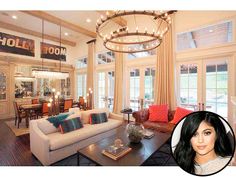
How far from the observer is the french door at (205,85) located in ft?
10.3

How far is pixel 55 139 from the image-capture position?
2316mm

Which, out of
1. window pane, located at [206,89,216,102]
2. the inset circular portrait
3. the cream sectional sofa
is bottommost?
the cream sectional sofa

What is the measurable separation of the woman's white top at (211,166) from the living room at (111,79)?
0.72 m

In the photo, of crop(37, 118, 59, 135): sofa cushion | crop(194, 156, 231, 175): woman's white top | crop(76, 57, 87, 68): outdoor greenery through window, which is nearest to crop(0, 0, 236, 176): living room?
crop(37, 118, 59, 135): sofa cushion

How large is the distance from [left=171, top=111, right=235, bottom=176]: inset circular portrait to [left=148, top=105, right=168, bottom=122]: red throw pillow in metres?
2.41

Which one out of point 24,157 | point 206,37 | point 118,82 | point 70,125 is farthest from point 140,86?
point 24,157

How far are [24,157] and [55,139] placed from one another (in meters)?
0.74

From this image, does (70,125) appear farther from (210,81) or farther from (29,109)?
(210,81)

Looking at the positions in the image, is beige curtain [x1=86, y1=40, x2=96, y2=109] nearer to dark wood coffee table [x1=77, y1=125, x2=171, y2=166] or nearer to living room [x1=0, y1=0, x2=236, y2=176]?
Answer: living room [x1=0, y1=0, x2=236, y2=176]

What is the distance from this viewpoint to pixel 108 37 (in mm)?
2266

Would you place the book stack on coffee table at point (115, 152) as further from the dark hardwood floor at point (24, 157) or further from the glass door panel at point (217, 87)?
the glass door panel at point (217, 87)

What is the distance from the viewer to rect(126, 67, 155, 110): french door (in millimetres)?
4441

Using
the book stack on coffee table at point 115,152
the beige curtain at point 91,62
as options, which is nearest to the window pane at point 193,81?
the book stack on coffee table at point 115,152
